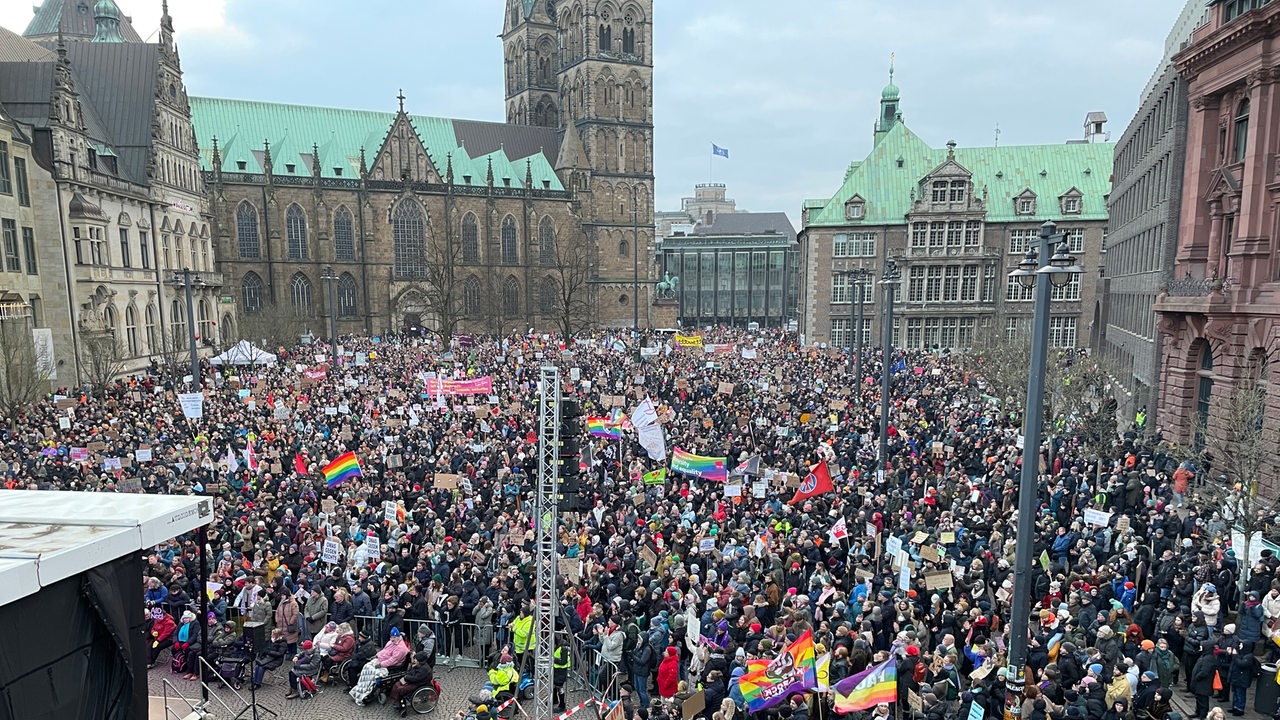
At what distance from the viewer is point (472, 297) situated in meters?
79.8

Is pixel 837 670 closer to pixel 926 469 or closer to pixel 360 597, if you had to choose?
pixel 360 597

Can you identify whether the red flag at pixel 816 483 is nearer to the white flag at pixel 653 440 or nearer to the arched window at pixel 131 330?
the white flag at pixel 653 440

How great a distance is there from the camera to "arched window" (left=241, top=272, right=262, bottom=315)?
71312 mm

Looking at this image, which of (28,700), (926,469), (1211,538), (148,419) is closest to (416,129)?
(148,419)

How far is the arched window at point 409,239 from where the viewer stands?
252 feet

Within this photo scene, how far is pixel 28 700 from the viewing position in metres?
5.16

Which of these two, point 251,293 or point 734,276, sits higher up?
point 734,276

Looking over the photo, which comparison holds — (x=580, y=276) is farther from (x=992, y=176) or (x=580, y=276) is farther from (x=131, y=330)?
(x=131, y=330)

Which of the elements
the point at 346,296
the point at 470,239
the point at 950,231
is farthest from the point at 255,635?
the point at 470,239

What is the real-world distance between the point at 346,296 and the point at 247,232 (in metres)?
9.88

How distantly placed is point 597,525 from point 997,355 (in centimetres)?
2446

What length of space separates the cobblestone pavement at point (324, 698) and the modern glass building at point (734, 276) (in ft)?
320

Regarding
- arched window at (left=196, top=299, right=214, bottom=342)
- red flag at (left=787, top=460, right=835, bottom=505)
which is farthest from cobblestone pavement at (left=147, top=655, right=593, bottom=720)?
arched window at (left=196, top=299, right=214, bottom=342)

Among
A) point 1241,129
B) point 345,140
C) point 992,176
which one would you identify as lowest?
point 1241,129
